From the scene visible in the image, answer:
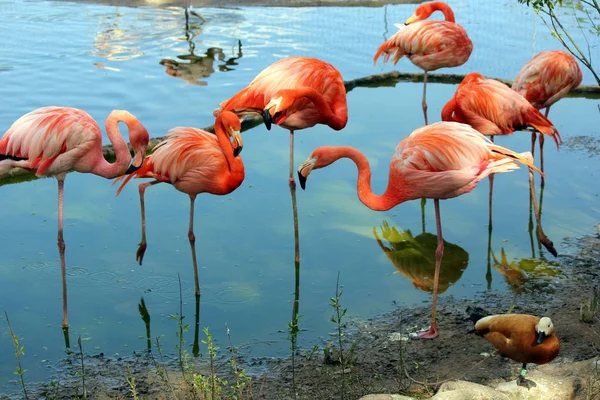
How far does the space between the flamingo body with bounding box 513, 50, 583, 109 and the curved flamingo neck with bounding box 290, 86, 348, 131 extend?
1.83m

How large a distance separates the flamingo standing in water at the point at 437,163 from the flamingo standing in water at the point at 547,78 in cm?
205

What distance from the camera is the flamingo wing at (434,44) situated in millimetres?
7949

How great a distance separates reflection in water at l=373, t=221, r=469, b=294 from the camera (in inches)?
227

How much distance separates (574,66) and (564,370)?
3567mm

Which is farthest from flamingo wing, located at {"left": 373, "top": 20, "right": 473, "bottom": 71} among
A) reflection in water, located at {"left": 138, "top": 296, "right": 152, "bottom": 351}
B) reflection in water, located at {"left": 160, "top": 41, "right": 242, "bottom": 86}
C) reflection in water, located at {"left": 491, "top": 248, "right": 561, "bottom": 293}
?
reflection in water, located at {"left": 138, "top": 296, "right": 152, "bottom": 351}

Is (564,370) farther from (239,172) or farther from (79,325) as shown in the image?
(79,325)

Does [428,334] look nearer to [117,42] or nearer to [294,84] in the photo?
[294,84]

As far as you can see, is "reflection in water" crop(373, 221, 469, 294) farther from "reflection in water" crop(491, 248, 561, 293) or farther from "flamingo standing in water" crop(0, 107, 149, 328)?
"flamingo standing in water" crop(0, 107, 149, 328)

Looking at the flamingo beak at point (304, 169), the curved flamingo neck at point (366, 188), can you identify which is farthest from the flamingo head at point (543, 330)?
the flamingo beak at point (304, 169)

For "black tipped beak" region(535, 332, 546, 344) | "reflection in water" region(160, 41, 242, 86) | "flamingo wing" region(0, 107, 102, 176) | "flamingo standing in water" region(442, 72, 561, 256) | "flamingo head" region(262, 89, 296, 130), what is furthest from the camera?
"reflection in water" region(160, 41, 242, 86)

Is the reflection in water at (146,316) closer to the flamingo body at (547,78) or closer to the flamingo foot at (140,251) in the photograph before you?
the flamingo foot at (140,251)

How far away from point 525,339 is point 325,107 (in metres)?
2.44

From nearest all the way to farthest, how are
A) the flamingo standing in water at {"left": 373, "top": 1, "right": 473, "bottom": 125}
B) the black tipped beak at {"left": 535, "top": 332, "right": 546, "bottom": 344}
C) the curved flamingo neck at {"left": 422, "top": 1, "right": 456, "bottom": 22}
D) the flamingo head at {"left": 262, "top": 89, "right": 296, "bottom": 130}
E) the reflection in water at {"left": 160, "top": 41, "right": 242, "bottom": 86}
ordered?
the black tipped beak at {"left": 535, "top": 332, "right": 546, "bottom": 344}, the flamingo head at {"left": 262, "top": 89, "right": 296, "bottom": 130}, the flamingo standing in water at {"left": 373, "top": 1, "right": 473, "bottom": 125}, the curved flamingo neck at {"left": 422, "top": 1, "right": 456, "bottom": 22}, the reflection in water at {"left": 160, "top": 41, "right": 242, "bottom": 86}

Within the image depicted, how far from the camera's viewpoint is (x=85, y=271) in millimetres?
5605
